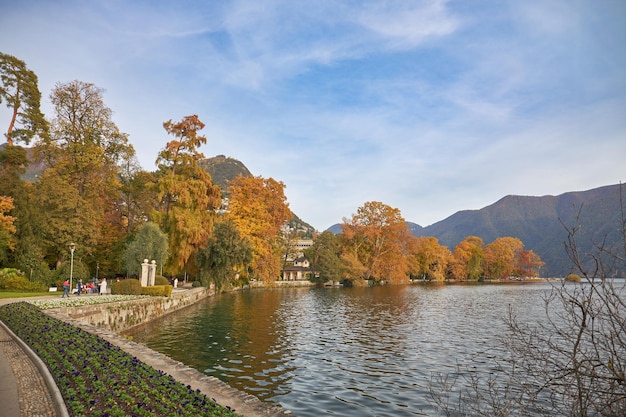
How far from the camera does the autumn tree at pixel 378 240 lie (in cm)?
7794

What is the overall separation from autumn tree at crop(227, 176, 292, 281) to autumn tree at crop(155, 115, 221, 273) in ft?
22.7

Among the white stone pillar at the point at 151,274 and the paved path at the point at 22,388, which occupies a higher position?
the white stone pillar at the point at 151,274

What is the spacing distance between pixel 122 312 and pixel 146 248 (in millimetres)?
14496

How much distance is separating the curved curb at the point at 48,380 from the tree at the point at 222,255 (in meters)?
30.1

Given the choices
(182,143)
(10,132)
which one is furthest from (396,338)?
(10,132)

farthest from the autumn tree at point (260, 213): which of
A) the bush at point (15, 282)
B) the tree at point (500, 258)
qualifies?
the tree at point (500, 258)

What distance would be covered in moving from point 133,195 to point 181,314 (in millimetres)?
25985

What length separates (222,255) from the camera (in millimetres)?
42281

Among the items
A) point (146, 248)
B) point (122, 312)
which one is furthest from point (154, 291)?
point (146, 248)

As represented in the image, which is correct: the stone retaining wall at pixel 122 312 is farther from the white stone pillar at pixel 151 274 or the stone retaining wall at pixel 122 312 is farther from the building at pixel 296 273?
the building at pixel 296 273

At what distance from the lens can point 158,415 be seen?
6.58 meters

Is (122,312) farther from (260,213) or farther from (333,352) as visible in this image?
(260,213)

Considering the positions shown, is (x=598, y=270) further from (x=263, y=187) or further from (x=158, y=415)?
(x=263, y=187)

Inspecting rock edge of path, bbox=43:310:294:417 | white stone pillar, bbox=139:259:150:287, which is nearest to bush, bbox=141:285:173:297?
white stone pillar, bbox=139:259:150:287
